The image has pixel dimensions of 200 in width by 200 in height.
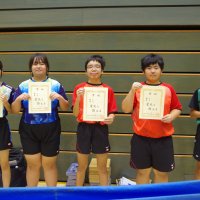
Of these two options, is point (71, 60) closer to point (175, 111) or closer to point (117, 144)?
point (117, 144)

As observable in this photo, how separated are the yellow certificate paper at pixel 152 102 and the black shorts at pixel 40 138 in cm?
90

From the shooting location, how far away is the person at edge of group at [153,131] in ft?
8.18

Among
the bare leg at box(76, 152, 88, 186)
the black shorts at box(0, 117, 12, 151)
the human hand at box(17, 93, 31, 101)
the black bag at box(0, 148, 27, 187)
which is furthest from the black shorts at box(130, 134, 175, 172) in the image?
the black bag at box(0, 148, 27, 187)

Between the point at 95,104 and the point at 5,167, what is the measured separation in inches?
47.1

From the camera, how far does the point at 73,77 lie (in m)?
3.72

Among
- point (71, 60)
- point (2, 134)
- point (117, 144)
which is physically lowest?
point (117, 144)

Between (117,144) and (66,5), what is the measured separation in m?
2.04

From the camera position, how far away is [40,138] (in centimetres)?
267

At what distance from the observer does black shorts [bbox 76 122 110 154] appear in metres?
2.69

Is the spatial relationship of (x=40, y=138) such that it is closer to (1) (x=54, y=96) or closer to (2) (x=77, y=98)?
(1) (x=54, y=96)

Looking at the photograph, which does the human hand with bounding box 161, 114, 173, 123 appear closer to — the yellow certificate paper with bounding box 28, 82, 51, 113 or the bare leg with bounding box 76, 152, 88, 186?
the bare leg with bounding box 76, 152, 88, 186

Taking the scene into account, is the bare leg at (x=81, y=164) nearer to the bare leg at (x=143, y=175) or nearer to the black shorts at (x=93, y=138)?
the black shorts at (x=93, y=138)

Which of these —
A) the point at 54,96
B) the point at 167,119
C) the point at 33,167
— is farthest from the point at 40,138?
the point at 167,119

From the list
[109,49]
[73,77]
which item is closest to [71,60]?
[73,77]
